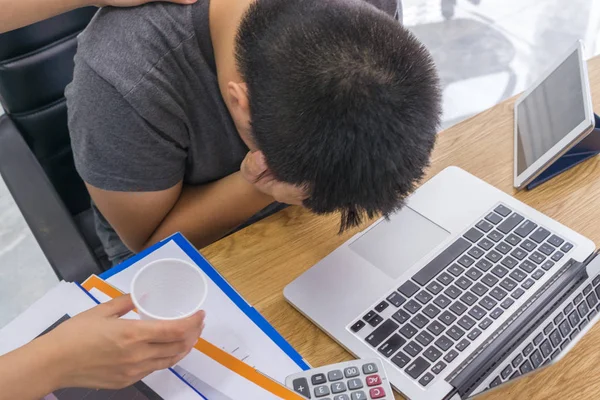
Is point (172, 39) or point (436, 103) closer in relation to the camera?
point (436, 103)

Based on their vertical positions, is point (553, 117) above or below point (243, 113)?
below

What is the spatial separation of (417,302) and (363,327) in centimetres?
7

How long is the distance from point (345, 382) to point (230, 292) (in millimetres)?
181

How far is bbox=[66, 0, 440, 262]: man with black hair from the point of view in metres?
0.60

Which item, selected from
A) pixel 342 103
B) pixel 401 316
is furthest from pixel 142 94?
pixel 401 316

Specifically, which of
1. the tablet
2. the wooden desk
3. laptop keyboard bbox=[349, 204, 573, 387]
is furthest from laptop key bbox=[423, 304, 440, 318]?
the tablet

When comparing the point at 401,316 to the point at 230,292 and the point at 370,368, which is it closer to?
the point at 370,368

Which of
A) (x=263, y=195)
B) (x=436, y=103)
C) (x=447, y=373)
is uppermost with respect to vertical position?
(x=436, y=103)

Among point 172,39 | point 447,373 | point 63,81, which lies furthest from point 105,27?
point 447,373

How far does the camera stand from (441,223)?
850 millimetres

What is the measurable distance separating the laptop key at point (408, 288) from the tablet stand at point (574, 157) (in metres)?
0.26

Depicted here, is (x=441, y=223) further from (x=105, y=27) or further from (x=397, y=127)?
(x=105, y=27)

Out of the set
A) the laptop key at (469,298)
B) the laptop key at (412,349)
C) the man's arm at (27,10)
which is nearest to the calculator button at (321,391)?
the laptop key at (412,349)

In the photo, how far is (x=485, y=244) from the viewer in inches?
32.1
